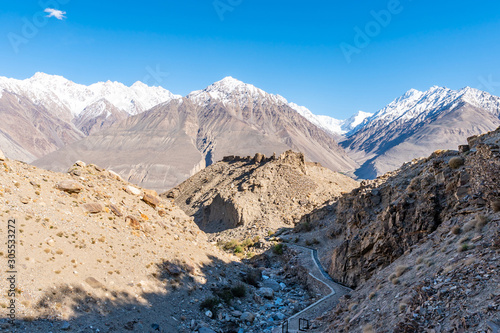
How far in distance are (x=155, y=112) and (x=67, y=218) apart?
178 m

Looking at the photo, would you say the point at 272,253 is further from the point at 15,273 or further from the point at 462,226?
the point at 15,273

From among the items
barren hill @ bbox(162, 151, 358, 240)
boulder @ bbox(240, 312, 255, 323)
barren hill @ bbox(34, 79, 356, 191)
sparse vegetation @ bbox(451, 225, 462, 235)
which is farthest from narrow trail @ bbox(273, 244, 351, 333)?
barren hill @ bbox(34, 79, 356, 191)

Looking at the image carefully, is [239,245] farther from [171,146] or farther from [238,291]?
[171,146]

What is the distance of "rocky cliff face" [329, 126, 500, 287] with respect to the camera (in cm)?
1042

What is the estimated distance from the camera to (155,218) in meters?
17.2

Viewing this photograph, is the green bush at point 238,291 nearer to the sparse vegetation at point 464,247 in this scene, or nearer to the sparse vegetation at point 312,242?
the sparse vegetation at point 464,247

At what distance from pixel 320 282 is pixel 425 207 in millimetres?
6846

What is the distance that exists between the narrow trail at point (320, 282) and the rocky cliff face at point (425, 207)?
2.14ft

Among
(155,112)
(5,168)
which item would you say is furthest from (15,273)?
(155,112)

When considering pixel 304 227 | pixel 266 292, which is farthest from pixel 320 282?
pixel 304 227

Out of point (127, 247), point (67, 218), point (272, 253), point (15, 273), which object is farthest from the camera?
point (272, 253)

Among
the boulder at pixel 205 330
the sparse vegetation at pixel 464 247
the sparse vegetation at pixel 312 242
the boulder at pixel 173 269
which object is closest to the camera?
the sparse vegetation at pixel 464 247

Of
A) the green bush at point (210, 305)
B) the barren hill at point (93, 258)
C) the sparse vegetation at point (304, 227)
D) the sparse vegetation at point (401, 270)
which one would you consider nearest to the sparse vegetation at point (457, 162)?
the sparse vegetation at point (401, 270)

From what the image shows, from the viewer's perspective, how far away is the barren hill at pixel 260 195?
32094 millimetres
